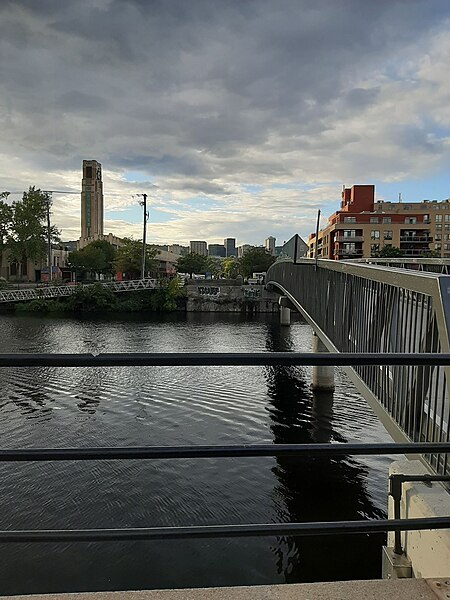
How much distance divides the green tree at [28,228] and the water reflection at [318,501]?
178 feet

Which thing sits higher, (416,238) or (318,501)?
(416,238)

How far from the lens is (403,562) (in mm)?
2451

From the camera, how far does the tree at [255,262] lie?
83.1 metres

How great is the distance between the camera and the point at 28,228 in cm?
6147

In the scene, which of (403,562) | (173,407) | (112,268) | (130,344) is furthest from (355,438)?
(112,268)

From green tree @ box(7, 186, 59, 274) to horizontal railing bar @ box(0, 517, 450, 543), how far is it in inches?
2560

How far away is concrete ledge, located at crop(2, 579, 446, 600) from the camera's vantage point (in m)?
1.76

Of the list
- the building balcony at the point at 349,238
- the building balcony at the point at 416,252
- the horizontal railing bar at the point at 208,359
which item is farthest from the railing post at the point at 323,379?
the building balcony at the point at 349,238

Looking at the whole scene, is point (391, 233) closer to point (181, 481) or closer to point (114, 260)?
point (114, 260)

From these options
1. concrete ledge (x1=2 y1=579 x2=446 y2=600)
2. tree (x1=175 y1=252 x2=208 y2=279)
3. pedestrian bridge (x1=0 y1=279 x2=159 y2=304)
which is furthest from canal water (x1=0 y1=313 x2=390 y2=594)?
tree (x1=175 y1=252 x2=208 y2=279)

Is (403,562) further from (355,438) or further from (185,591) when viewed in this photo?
(355,438)

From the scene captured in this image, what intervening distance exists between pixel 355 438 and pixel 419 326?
8.35 m

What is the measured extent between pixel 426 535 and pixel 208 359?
1.49 m

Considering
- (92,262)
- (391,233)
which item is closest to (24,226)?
(92,262)
